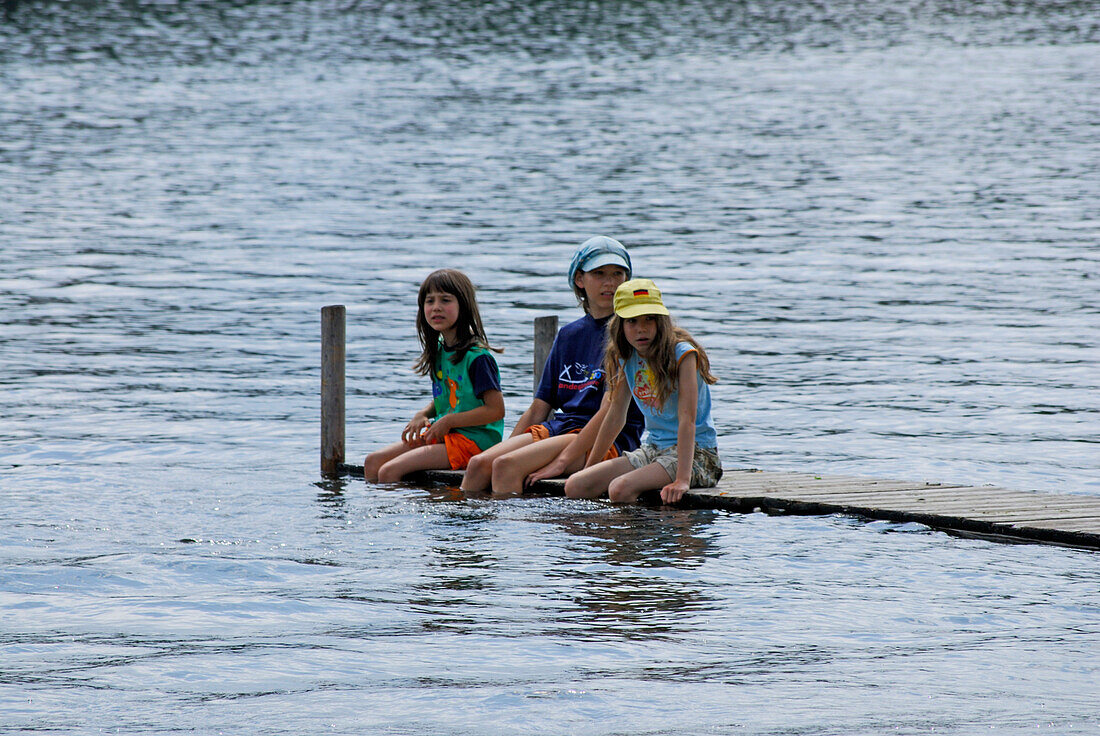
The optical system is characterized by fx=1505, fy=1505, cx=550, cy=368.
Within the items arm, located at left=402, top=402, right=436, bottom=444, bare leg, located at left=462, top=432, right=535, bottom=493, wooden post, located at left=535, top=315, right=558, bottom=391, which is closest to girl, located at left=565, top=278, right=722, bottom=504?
bare leg, located at left=462, top=432, right=535, bottom=493

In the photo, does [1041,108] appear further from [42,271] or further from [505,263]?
[42,271]

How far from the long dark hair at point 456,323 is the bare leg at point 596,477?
1137mm

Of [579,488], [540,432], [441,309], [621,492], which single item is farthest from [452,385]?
[621,492]

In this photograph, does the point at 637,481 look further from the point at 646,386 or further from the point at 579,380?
the point at 579,380

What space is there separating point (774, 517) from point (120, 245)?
63.1 ft

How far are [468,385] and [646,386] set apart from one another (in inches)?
59.5

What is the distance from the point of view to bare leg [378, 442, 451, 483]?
10.6 metres

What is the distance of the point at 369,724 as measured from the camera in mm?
5871

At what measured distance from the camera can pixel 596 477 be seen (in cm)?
959

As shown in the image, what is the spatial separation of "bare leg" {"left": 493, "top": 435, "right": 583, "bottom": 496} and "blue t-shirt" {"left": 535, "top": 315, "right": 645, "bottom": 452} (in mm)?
213

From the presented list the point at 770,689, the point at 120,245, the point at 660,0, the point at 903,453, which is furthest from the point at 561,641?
the point at 660,0

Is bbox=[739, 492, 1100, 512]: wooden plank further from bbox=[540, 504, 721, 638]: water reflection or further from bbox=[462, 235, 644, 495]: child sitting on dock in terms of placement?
bbox=[462, 235, 644, 495]: child sitting on dock

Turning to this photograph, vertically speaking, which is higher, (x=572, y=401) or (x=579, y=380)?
(x=579, y=380)

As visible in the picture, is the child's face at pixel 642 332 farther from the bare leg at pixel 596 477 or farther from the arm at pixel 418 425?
the arm at pixel 418 425
